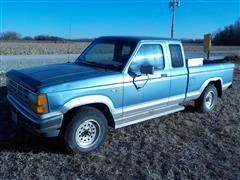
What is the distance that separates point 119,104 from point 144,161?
3.36 feet

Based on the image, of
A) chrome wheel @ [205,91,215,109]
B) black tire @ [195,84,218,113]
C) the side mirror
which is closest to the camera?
the side mirror

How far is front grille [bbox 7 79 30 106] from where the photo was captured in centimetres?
434

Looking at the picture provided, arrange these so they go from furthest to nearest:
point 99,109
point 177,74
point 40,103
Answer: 1. point 177,74
2. point 99,109
3. point 40,103

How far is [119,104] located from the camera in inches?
189

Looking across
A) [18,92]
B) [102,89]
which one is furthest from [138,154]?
[18,92]

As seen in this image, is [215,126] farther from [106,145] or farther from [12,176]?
[12,176]

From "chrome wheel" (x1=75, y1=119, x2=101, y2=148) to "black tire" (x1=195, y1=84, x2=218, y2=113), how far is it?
130 inches

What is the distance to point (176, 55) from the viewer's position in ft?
19.4

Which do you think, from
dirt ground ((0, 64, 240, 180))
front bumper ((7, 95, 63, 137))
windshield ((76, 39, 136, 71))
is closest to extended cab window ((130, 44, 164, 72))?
windshield ((76, 39, 136, 71))

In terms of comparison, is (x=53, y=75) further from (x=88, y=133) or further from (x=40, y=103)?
(x=88, y=133)

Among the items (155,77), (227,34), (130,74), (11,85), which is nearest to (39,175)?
(11,85)

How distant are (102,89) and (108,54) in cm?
122

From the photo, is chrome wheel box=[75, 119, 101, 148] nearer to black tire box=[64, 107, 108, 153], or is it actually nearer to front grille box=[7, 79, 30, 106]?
black tire box=[64, 107, 108, 153]

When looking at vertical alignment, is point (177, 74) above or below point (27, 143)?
above
